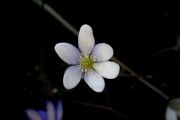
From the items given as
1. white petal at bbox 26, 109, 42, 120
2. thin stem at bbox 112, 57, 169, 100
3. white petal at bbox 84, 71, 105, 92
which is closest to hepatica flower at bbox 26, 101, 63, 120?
white petal at bbox 26, 109, 42, 120

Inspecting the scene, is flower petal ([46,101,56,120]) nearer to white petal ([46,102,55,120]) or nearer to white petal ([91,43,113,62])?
white petal ([46,102,55,120])

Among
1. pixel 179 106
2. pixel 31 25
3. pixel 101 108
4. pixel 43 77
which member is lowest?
pixel 179 106

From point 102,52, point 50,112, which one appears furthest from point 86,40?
point 50,112

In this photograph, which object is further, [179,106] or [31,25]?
[31,25]

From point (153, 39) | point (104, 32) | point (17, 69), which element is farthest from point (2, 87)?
point (153, 39)

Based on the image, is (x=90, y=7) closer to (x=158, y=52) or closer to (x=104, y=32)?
Answer: (x=104, y=32)

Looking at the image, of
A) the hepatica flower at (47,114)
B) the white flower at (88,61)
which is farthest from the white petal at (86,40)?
the hepatica flower at (47,114)
